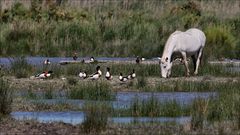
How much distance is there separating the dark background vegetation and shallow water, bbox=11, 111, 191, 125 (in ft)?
50.3

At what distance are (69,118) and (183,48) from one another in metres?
10.9

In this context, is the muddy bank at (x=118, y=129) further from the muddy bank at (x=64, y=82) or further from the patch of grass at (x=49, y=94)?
the muddy bank at (x=64, y=82)

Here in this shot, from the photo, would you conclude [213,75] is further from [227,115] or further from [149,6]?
[149,6]

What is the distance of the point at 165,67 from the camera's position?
26.4m

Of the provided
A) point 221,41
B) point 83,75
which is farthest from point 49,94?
point 221,41

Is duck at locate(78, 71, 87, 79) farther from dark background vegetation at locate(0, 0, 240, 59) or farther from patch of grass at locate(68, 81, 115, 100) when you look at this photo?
dark background vegetation at locate(0, 0, 240, 59)

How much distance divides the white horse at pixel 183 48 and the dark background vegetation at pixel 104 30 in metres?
3.86

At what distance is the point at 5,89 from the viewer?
1839cm

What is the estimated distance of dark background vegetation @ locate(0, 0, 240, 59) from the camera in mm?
34875

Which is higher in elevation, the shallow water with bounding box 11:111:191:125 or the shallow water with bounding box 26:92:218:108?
the shallow water with bounding box 11:111:191:125

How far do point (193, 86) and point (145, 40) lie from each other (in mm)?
12843

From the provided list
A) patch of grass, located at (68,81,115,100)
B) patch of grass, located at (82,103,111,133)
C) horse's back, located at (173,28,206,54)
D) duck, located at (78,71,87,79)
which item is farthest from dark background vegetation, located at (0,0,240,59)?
patch of grass, located at (82,103,111,133)

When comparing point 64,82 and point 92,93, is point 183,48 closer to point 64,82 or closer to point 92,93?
point 64,82

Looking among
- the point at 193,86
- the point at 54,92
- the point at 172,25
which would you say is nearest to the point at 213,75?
the point at 193,86
